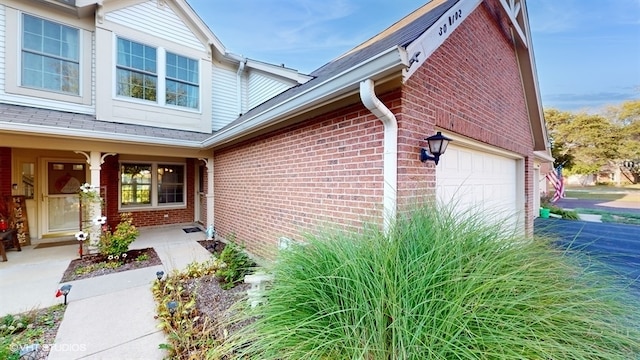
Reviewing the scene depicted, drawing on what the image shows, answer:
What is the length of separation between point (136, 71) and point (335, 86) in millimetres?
7104

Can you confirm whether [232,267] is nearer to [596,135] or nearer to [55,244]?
[55,244]

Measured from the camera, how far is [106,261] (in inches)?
217

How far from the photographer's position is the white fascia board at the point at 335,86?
238cm

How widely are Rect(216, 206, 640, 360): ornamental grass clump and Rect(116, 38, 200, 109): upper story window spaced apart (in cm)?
772

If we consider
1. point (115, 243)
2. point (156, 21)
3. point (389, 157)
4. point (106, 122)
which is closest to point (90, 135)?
point (106, 122)

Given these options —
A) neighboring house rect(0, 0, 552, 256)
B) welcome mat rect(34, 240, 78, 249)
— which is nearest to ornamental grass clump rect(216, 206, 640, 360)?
neighboring house rect(0, 0, 552, 256)

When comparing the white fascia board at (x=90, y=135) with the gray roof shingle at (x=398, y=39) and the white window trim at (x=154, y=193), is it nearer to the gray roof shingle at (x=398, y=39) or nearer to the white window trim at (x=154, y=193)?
the white window trim at (x=154, y=193)

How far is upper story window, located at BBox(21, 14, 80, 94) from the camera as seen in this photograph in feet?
20.7

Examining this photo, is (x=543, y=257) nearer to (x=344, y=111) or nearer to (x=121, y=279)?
(x=344, y=111)

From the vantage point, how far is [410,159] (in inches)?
116

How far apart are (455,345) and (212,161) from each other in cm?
780

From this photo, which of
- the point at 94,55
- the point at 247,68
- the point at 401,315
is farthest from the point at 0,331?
the point at 247,68
